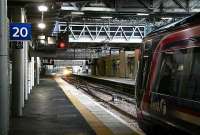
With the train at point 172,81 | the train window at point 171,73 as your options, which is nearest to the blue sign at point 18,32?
the train at point 172,81

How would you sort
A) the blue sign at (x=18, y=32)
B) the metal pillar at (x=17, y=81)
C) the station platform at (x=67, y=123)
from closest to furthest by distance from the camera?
the station platform at (x=67, y=123) → the blue sign at (x=18, y=32) → the metal pillar at (x=17, y=81)

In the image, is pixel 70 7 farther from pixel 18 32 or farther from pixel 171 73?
pixel 171 73

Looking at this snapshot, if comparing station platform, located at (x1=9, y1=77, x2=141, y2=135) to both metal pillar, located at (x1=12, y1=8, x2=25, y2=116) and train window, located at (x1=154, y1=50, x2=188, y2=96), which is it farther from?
train window, located at (x1=154, y1=50, x2=188, y2=96)

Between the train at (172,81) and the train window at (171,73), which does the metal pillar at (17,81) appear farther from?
the train window at (171,73)

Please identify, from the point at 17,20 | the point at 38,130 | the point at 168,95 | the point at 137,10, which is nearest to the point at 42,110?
the point at 17,20

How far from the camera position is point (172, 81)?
8.26 meters

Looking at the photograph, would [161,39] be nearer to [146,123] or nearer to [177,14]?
[146,123]

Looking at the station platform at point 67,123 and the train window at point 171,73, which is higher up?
the train window at point 171,73

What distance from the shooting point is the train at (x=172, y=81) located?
7.20 m

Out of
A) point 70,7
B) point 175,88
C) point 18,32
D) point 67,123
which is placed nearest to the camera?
point 175,88

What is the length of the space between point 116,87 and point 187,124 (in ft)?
106

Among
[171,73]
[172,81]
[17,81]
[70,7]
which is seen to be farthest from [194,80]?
[70,7]

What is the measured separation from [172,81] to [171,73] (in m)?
0.20

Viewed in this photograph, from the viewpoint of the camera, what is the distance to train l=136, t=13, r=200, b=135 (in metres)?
7.20
